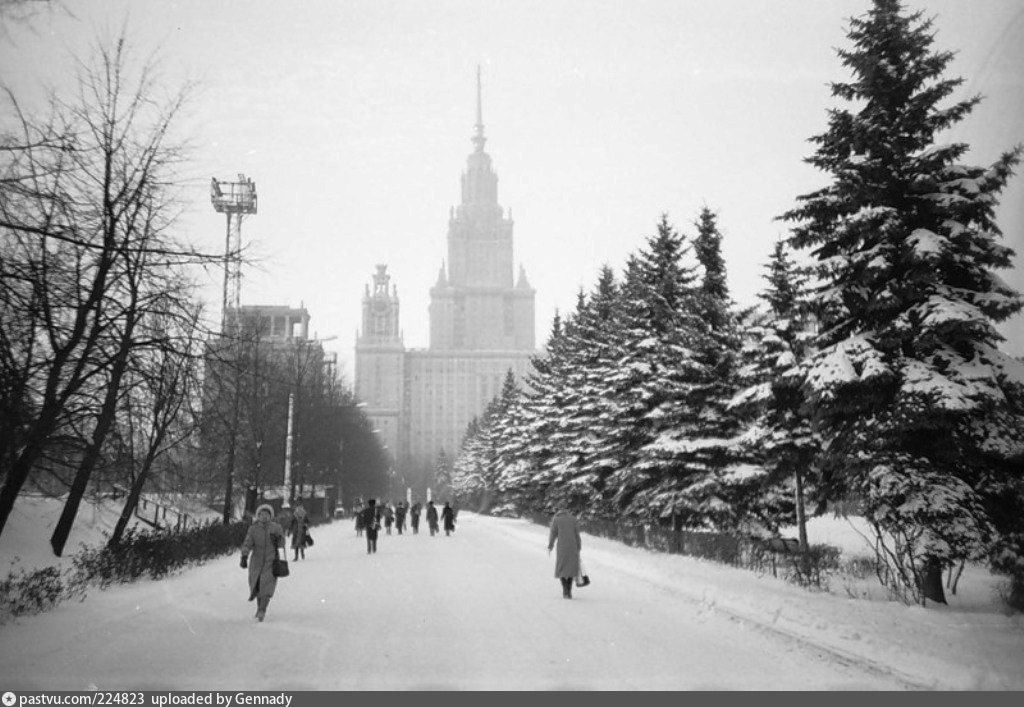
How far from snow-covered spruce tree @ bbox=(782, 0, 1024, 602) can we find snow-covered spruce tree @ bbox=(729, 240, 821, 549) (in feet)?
13.5

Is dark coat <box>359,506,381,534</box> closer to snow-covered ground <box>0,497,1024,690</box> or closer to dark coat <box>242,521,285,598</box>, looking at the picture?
snow-covered ground <box>0,497,1024,690</box>

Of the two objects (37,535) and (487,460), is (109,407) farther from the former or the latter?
(487,460)

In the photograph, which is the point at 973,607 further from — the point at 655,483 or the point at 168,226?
the point at 168,226

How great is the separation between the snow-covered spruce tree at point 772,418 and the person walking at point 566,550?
6122 mm

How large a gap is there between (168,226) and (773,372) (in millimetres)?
15131

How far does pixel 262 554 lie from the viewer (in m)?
9.61

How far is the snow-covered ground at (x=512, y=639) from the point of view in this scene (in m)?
6.34

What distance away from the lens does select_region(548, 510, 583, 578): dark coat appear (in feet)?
38.9

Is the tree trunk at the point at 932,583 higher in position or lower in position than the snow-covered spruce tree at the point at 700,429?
lower

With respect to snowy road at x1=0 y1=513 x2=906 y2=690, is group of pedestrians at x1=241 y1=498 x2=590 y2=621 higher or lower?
higher

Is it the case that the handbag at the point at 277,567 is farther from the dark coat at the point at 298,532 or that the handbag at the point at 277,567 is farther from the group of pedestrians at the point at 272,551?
the dark coat at the point at 298,532

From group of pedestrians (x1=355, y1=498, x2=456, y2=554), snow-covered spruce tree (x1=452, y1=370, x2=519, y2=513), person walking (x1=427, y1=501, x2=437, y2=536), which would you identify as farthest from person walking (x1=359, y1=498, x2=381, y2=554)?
snow-covered spruce tree (x1=452, y1=370, x2=519, y2=513)

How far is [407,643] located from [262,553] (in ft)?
10.2

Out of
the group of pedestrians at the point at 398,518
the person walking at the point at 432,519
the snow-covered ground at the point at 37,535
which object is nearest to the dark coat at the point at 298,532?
the group of pedestrians at the point at 398,518
